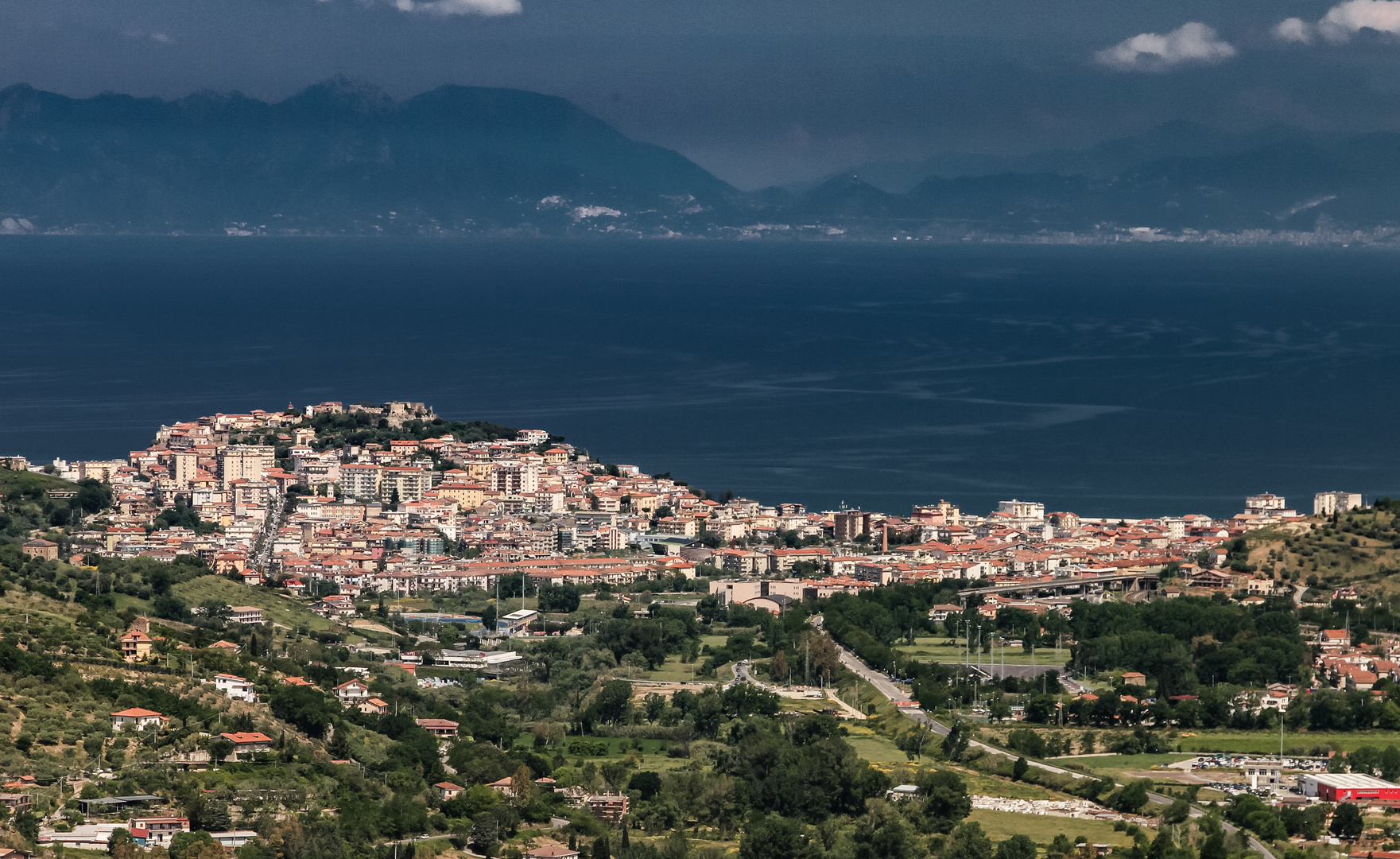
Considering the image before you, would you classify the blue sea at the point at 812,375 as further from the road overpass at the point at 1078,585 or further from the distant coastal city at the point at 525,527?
the road overpass at the point at 1078,585

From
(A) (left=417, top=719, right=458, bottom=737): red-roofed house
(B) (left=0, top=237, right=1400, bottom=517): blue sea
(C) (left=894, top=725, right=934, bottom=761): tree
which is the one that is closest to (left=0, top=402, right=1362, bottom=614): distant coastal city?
(B) (left=0, top=237, right=1400, bottom=517): blue sea

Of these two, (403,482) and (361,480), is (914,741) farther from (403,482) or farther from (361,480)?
(361,480)

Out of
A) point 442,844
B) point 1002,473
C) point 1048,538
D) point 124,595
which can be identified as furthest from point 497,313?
point 442,844

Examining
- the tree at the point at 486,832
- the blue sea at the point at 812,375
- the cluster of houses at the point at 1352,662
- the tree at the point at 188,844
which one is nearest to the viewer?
the tree at the point at 188,844

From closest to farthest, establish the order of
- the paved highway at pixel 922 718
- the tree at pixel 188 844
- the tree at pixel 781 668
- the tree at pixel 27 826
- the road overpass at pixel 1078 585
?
the tree at pixel 27 826 < the tree at pixel 188 844 < the paved highway at pixel 922 718 < the tree at pixel 781 668 < the road overpass at pixel 1078 585

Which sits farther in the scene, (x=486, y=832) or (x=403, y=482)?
(x=403, y=482)

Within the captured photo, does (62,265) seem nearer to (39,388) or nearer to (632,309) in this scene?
(632,309)

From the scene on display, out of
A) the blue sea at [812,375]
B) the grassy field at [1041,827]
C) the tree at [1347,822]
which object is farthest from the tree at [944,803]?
the blue sea at [812,375]

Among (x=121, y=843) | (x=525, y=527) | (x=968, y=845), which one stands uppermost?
(x=525, y=527)

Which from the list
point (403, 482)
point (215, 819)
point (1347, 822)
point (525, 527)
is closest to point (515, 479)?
point (403, 482)
